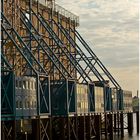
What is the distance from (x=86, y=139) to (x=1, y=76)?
26.1 metres

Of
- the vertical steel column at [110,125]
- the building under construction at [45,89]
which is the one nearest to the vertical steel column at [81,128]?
the building under construction at [45,89]

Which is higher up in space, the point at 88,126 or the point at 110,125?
the point at 88,126

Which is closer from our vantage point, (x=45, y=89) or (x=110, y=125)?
(x=45, y=89)

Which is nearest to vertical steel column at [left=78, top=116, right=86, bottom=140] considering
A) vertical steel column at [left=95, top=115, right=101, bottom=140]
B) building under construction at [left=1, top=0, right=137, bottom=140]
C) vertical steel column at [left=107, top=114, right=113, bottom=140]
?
building under construction at [left=1, top=0, right=137, bottom=140]

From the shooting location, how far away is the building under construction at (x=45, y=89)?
51250mm

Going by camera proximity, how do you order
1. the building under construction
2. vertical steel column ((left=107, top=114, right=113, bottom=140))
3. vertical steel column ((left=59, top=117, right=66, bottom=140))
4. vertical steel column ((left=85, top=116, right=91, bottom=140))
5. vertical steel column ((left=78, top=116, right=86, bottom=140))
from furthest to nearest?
vertical steel column ((left=107, top=114, right=113, bottom=140)), vertical steel column ((left=85, top=116, right=91, bottom=140)), vertical steel column ((left=78, top=116, right=86, bottom=140)), vertical steel column ((left=59, top=117, right=66, bottom=140)), the building under construction

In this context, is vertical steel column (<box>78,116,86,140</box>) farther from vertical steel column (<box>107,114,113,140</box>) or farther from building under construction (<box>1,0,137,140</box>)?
vertical steel column (<box>107,114,113,140</box>)

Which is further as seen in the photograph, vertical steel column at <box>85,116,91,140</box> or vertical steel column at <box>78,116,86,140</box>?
vertical steel column at <box>85,116,91,140</box>

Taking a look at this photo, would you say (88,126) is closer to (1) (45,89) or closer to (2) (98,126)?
(2) (98,126)

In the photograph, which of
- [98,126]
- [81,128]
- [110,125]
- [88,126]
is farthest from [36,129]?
[110,125]

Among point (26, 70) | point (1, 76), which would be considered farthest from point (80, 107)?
point (1, 76)

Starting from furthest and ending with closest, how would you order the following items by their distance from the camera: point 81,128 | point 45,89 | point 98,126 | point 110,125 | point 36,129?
1. point 110,125
2. point 98,126
3. point 81,128
4. point 45,89
5. point 36,129

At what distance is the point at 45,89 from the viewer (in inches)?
2309

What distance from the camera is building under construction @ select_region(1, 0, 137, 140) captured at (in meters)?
51.2
